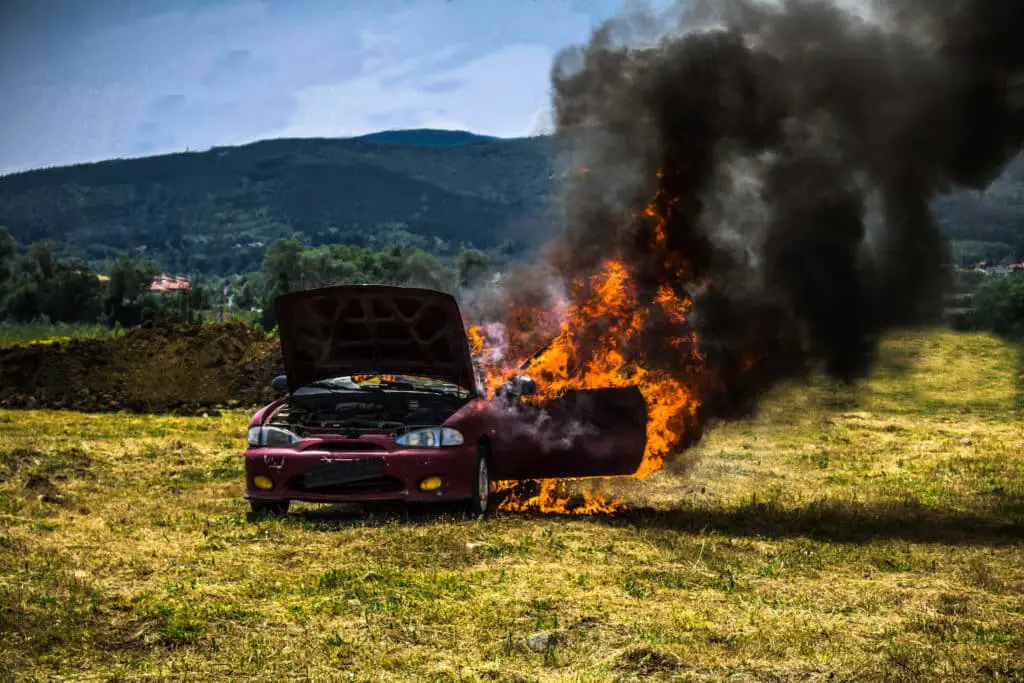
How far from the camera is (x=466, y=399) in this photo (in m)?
10.5

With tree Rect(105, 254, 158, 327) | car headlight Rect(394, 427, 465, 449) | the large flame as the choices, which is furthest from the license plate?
tree Rect(105, 254, 158, 327)

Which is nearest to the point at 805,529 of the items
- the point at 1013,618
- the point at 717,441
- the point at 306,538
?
the point at 1013,618

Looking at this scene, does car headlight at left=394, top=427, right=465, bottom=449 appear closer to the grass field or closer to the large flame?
the grass field

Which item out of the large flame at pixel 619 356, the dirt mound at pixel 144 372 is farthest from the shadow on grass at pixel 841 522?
the dirt mound at pixel 144 372

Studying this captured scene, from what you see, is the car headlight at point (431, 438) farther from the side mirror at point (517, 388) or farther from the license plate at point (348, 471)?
the side mirror at point (517, 388)

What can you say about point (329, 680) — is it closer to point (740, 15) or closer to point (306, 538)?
point (306, 538)

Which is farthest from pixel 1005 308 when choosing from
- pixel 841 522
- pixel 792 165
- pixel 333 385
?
pixel 333 385

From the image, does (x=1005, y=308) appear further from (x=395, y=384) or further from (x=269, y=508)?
(x=269, y=508)

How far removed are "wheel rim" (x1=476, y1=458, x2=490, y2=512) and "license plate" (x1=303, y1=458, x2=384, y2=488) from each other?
993 mm

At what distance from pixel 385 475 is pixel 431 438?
556 mm

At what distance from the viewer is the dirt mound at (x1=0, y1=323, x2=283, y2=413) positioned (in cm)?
2580

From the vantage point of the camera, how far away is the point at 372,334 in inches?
423

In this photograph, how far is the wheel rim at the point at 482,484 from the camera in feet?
32.8

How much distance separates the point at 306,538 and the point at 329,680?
390 centimetres
